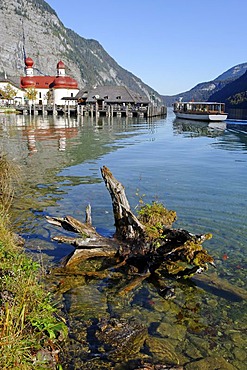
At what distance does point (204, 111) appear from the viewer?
77688 mm

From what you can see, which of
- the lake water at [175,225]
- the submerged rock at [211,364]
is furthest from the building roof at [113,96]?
the submerged rock at [211,364]

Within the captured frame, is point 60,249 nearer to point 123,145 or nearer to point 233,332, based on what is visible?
point 233,332

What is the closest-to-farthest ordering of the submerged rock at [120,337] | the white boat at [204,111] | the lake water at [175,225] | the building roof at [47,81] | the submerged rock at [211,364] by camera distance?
1. the submerged rock at [211,364]
2. the submerged rock at [120,337]
3. the lake water at [175,225]
4. the white boat at [204,111]
5. the building roof at [47,81]

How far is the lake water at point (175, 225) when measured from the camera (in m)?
5.75

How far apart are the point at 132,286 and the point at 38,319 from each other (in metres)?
3.03

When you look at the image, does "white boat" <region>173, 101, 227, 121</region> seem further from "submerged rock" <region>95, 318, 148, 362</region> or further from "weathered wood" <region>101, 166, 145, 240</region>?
"submerged rock" <region>95, 318, 148, 362</region>

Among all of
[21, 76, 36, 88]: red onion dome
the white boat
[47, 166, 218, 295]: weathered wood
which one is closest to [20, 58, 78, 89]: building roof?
[21, 76, 36, 88]: red onion dome

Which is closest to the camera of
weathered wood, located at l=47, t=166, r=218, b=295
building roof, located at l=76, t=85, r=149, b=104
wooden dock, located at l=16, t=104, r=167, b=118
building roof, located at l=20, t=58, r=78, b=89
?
weathered wood, located at l=47, t=166, r=218, b=295

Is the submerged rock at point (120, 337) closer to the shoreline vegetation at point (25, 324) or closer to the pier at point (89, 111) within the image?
the shoreline vegetation at point (25, 324)

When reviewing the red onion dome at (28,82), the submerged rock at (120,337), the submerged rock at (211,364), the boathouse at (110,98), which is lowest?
the submerged rock at (211,364)

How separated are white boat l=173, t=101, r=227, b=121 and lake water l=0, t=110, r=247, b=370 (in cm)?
5062

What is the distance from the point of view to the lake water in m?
5.75

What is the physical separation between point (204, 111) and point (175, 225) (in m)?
70.7

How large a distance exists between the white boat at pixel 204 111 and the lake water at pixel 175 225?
5062cm
